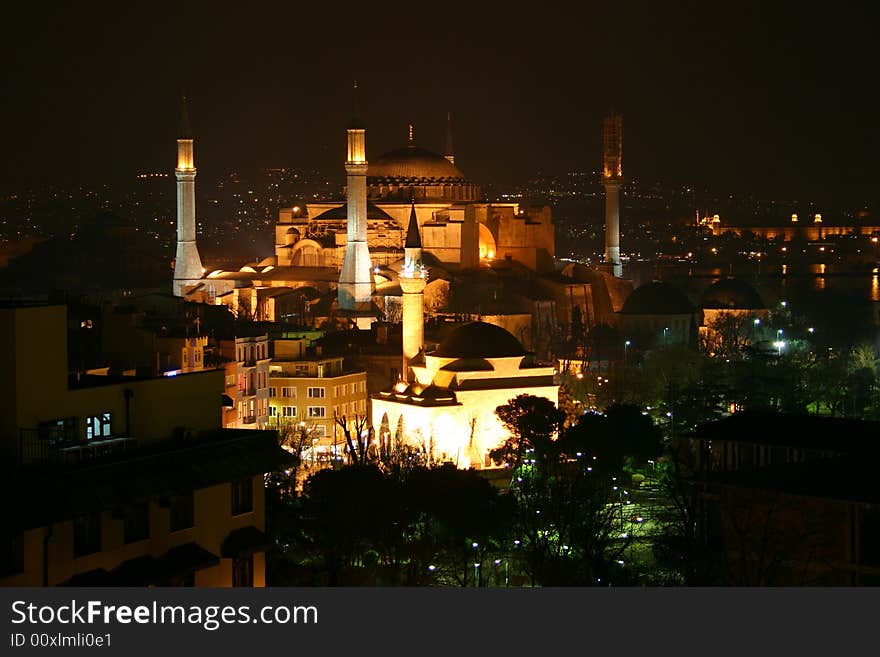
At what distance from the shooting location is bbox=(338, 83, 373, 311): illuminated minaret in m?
51.1

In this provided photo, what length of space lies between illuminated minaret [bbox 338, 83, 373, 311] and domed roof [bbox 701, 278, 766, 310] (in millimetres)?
12455

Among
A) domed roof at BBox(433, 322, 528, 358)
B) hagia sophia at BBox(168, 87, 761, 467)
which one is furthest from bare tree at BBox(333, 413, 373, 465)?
hagia sophia at BBox(168, 87, 761, 467)

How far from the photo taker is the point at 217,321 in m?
37.2

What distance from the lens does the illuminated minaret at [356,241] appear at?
5112 centimetres

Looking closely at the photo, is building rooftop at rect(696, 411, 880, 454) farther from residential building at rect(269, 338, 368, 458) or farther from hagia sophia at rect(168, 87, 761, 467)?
hagia sophia at rect(168, 87, 761, 467)

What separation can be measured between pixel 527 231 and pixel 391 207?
4.42 metres

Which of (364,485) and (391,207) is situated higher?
(391,207)

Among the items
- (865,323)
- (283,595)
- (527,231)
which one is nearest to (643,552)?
(283,595)

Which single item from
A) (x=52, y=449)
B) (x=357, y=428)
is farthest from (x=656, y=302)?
(x=52, y=449)

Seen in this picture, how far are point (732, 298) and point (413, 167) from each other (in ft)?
39.7

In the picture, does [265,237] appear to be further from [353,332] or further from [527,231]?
[353,332]

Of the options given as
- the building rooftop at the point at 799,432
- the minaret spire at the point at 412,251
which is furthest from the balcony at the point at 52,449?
the minaret spire at the point at 412,251

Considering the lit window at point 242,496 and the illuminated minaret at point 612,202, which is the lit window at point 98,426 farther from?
the illuminated minaret at point 612,202

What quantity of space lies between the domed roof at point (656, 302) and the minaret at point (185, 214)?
13.1 m
